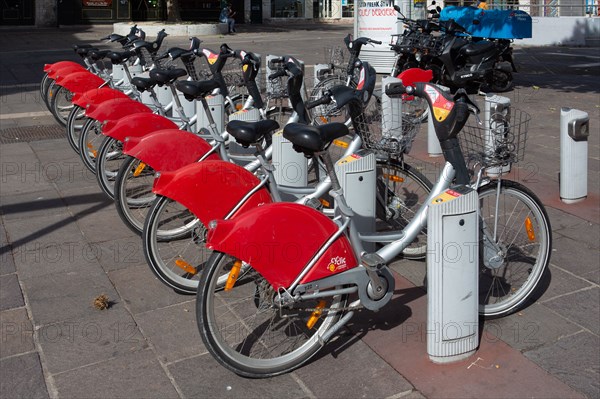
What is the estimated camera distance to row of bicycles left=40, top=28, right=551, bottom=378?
3352 millimetres

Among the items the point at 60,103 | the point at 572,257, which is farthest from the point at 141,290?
the point at 60,103

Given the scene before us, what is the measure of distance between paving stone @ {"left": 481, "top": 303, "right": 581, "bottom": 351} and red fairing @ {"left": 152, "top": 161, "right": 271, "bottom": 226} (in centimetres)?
142

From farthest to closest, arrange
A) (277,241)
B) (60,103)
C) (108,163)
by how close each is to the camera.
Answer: (60,103) < (108,163) < (277,241)

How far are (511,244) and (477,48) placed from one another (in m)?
8.31

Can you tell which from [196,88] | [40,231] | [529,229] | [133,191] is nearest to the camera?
[529,229]

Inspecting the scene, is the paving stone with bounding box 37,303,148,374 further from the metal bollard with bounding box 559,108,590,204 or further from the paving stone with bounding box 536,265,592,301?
the metal bollard with bounding box 559,108,590,204

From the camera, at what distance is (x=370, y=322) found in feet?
13.3

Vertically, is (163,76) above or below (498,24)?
A: below

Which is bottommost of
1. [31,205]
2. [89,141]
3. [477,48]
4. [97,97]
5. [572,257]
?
[572,257]

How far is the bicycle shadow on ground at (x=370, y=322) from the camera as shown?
3.81m

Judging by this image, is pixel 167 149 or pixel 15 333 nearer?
pixel 15 333

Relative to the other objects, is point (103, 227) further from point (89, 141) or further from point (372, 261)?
point (372, 261)

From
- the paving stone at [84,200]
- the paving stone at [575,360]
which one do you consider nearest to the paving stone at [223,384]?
the paving stone at [575,360]

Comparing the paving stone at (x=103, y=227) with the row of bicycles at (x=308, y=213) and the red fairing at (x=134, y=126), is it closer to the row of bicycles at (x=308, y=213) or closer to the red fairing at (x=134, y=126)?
the row of bicycles at (x=308, y=213)
